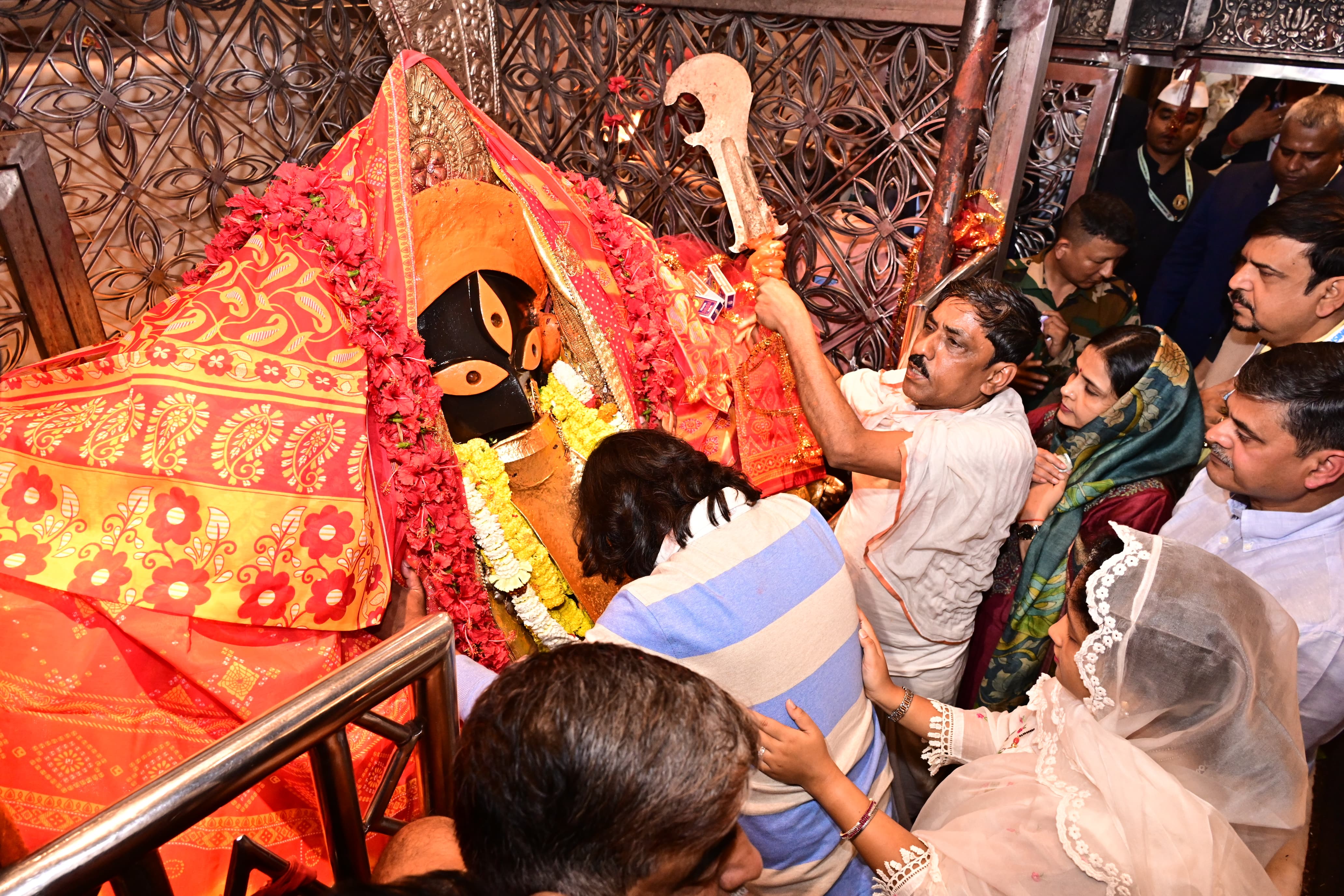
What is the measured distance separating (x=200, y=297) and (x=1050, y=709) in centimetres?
220

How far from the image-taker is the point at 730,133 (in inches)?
134

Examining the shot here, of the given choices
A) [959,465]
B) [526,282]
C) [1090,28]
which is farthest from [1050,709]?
[1090,28]

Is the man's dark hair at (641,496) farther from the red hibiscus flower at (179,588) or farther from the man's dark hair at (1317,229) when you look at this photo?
the man's dark hair at (1317,229)

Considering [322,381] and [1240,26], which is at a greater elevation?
[1240,26]

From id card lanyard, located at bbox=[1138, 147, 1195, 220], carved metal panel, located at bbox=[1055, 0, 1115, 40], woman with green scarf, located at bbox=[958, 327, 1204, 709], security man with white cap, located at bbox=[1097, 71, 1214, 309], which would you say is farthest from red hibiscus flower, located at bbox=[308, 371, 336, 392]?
id card lanyard, located at bbox=[1138, 147, 1195, 220]

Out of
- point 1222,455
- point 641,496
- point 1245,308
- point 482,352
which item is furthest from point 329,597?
point 1245,308

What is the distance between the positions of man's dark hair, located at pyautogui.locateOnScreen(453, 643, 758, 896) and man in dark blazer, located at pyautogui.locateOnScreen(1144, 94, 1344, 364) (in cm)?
446

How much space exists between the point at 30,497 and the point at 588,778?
1597 millimetres

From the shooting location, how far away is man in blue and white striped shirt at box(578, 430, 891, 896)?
5.52 feet

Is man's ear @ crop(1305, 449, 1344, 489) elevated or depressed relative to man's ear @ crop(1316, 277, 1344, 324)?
depressed

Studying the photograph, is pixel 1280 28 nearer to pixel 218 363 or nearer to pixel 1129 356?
pixel 1129 356

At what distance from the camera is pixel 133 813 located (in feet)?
2.54

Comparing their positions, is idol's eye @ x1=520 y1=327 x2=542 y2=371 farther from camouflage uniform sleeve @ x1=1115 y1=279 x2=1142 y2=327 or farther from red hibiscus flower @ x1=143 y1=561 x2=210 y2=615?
camouflage uniform sleeve @ x1=1115 y1=279 x2=1142 y2=327

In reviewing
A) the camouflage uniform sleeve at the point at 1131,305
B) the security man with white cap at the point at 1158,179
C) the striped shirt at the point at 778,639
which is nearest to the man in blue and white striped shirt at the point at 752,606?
the striped shirt at the point at 778,639
